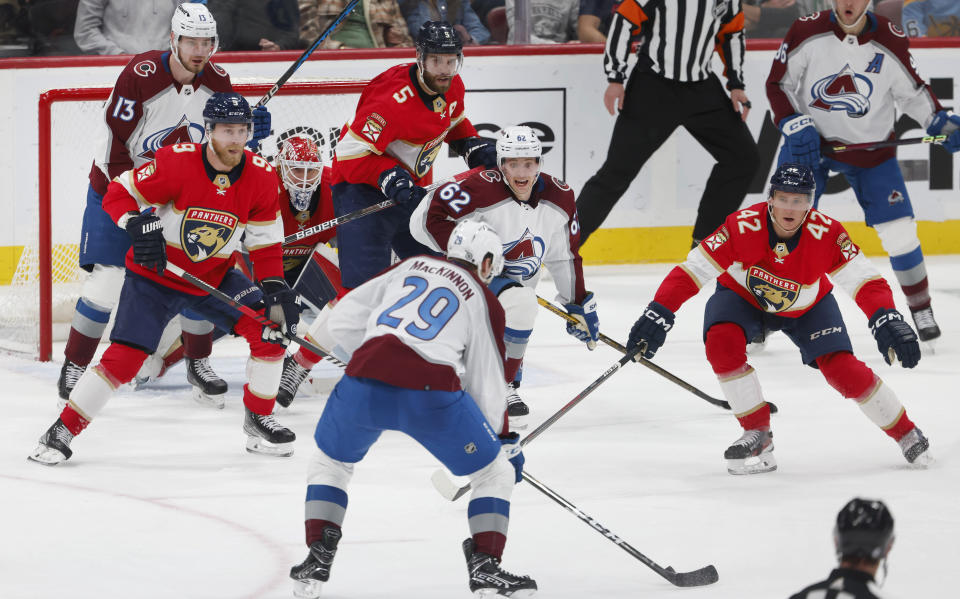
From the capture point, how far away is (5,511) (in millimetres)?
3715

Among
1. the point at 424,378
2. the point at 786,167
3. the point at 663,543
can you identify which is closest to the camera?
the point at 424,378

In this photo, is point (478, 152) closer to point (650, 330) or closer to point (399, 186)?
point (399, 186)

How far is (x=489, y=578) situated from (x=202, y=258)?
5.43 feet

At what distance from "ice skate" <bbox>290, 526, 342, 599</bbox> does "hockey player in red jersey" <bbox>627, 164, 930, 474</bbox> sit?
1.39 metres

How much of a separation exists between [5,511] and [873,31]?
3.74m

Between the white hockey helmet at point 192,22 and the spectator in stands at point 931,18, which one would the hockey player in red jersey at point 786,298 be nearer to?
the white hockey helmet at point 192,22

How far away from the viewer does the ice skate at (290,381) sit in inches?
195

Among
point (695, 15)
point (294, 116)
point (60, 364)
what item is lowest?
point (60, 364)

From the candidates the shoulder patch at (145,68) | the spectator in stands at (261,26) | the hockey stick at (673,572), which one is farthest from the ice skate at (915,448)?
the spectator in stands at (261,26)

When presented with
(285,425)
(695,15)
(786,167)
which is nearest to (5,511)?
(285,425)

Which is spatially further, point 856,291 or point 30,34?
point 30,34

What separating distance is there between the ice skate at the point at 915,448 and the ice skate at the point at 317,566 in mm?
1839

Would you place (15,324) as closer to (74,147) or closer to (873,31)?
(74,147)

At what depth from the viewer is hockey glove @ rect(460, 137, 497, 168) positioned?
497 centimetres
